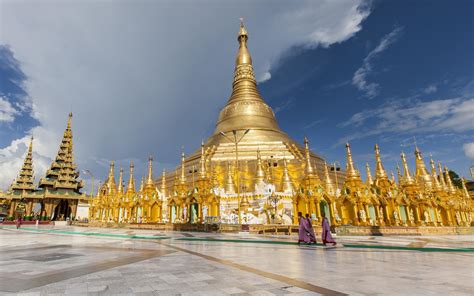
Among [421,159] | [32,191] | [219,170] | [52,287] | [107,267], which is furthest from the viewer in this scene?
[32,191]

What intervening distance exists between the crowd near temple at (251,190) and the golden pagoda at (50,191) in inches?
7.2

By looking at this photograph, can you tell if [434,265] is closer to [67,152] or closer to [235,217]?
[235,217]

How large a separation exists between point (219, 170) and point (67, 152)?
137 feet

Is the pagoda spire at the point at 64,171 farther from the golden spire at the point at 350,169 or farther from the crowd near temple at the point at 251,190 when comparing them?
the golden spire at the point at 350,169

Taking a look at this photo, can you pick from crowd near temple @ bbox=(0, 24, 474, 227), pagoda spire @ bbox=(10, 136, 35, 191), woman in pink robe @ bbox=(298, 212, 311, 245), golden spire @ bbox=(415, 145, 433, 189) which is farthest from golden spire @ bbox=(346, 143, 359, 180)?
pagoda spire @ bbox=(10, 136, 35, 191)

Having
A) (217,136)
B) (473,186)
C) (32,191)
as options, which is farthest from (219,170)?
(473,186)

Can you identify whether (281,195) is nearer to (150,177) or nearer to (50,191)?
(150,177)

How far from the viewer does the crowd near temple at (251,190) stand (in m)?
23.0

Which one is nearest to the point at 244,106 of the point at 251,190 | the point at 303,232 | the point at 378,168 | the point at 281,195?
the point at 251,190

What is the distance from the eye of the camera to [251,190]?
35.4 meters

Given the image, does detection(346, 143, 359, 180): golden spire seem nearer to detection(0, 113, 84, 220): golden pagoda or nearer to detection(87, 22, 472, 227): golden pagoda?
detection(87, 22, 472, 227): golden pagoda

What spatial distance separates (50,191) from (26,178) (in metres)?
8.57

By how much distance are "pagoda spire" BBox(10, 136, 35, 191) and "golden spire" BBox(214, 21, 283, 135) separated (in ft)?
140

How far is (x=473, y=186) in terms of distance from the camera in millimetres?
57906
